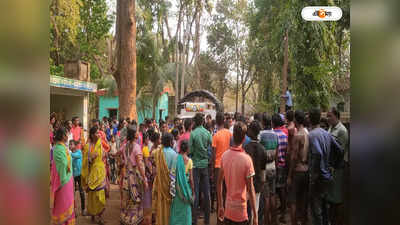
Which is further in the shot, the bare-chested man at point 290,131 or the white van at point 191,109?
the white van at point 191,109

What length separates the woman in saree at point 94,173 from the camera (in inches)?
214

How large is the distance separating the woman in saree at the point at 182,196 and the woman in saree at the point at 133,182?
0.74 metres

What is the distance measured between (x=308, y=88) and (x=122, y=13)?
6.42m

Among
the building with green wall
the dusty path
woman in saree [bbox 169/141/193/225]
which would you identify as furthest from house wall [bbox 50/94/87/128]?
the building with green wall

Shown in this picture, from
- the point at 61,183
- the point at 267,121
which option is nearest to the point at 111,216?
the point at 61,183

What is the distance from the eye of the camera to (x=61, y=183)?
13.8 feet

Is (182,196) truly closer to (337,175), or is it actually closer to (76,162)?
(337,175)

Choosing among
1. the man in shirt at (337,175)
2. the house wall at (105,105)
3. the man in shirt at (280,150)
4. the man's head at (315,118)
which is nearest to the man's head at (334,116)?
the man in shirt at (337,175)

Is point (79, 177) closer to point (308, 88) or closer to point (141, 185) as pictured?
point (141, 185)

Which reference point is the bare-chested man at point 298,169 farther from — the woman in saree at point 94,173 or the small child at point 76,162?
the small child at point 76,162

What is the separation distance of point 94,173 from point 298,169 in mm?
3435

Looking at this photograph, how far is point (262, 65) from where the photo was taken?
23.5m
